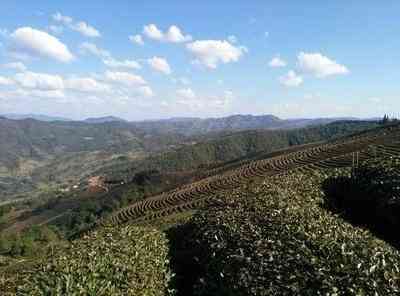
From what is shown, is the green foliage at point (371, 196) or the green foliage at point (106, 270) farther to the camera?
the green foliage at point (371, 196)

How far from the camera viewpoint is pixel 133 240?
41.5ft

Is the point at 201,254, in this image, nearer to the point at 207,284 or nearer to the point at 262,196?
the point at 207,284

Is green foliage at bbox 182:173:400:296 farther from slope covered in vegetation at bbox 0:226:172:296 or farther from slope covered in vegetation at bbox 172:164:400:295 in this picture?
slope covered in vegetation at bbox 0:226:172:296

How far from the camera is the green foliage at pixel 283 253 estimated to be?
7426mm

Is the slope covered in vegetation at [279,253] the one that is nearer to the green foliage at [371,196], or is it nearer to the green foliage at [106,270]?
the green foliage at [106,270]

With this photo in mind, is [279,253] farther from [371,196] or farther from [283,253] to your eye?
[371,196]

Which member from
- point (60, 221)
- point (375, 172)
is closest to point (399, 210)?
point (375, 172)

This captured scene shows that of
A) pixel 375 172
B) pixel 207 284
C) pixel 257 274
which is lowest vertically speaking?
pixel 207 284

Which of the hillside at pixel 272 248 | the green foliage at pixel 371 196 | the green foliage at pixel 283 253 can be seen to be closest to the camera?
the green foliage at pixel 283 253

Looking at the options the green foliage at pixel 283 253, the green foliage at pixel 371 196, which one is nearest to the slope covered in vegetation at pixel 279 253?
the green foliage at pixel 283 253

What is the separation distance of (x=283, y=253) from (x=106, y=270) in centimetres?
440

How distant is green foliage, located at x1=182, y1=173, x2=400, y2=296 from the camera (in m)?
7.43

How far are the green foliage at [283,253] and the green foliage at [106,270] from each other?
4.51 ft

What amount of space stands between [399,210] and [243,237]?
770cm
